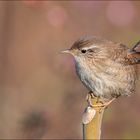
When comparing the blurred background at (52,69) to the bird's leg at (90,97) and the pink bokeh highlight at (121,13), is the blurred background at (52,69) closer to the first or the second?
the pink bokeh highlight at (121,13)

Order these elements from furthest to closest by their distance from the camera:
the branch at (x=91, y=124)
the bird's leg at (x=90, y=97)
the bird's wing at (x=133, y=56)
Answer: the bird's wing at (x=133, y=56)
the bird's leg at (x=90, y=97)
the branch at (x=91, y=124)

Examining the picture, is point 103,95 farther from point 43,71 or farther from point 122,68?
point 43,71

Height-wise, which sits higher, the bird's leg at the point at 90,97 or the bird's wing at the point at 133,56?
the bird's wing at the point at 133,56

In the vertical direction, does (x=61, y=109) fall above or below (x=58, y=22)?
below

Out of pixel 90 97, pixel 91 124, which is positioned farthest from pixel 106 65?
pixel 91 124

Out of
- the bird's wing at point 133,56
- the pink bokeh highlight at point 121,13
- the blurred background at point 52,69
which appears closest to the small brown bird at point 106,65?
the bird's wing at point 133,56

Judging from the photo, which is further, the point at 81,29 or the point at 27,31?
the point at 27,31

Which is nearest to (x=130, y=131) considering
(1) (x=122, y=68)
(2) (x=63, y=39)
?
(1) (x=122, y=68)
